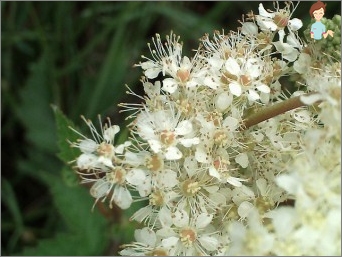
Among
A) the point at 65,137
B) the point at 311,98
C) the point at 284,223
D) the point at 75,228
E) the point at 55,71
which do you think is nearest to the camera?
the point at 284,223

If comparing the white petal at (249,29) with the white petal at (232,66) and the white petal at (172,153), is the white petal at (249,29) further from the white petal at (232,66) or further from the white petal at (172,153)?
the white petal at (172,153)

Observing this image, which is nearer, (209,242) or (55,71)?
(209,242)

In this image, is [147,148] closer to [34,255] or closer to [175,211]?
[175,211]

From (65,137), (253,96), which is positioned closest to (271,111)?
(253,96)

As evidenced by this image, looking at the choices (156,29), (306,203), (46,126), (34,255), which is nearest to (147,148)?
(306,203)

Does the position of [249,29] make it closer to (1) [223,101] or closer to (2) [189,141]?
(1) [223,101]

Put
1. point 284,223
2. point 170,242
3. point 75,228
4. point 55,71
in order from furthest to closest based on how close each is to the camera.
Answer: point 55,71, point 75,228, point 170,242, point 284,223

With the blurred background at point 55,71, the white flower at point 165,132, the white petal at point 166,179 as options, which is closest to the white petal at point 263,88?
the white flower at point 165,132
